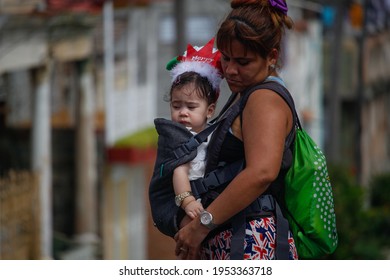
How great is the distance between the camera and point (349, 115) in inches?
1607

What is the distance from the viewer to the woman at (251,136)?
4117 millimetres

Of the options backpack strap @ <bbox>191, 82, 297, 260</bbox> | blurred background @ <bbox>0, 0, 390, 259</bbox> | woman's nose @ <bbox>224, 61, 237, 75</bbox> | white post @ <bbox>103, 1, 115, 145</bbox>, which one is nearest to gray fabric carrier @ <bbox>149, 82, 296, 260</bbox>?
backpack strap @ <bbox>191, 82, 297, 260</bbox>

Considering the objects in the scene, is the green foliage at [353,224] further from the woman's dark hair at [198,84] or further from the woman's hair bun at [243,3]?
the woman's hair bun at [243,3]

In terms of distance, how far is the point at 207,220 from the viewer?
13.7 ft

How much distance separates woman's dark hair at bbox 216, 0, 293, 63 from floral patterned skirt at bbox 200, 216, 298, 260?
637mm

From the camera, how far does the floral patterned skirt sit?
4301mm

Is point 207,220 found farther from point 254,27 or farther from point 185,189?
point 254,27

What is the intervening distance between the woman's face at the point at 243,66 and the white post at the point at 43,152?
9.49 metres

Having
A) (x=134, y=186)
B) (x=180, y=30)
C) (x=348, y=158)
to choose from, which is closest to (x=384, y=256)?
(x=134, y=186)

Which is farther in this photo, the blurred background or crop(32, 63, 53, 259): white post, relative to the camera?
crop(32, 63, 53, 259): white post

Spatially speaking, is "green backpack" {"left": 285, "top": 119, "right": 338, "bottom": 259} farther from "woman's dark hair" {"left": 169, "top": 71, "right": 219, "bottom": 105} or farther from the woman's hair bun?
the woman's hair bun

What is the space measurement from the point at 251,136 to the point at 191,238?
447 millimetres

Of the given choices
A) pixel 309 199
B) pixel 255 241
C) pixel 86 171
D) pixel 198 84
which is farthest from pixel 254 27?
pixel 86 171

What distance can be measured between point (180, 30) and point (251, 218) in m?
9.92
